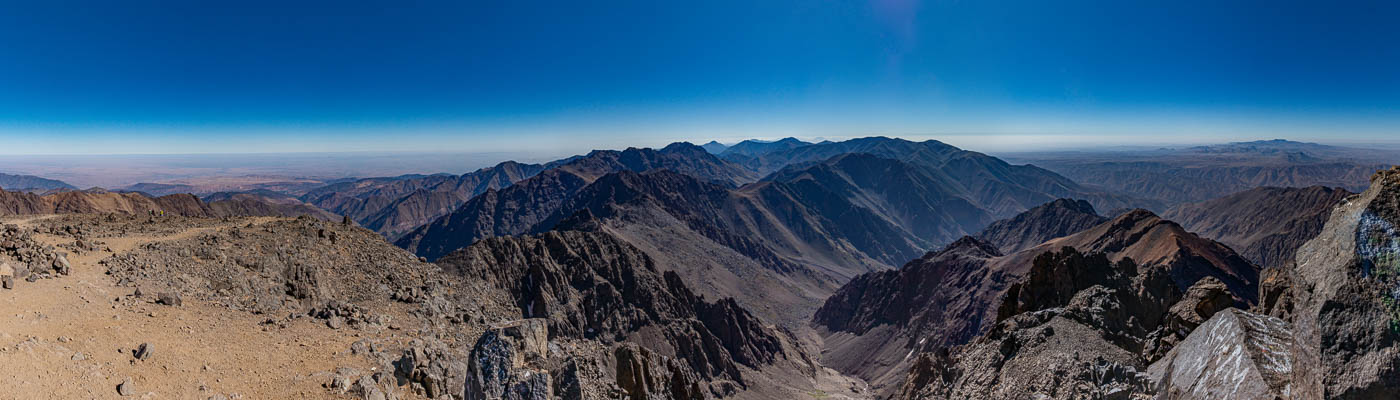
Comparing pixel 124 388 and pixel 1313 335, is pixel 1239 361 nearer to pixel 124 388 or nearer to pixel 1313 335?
pixel 1313 335

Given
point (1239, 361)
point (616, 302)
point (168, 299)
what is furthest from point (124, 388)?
point (616, 302)

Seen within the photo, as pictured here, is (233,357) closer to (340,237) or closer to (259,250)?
(259,250)

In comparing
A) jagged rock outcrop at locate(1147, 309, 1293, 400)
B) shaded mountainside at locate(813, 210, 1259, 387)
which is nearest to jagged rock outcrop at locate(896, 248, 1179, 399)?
jagged rock outcrop at locate(1147, 309, 1293, 400)

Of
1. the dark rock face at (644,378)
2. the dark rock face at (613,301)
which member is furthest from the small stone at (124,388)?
the dark rock face at (613,301)

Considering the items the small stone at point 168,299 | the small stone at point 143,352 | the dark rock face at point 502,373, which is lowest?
the dark rock face at point 502,373

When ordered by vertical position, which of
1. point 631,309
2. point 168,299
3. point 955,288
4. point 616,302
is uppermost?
point 168,299

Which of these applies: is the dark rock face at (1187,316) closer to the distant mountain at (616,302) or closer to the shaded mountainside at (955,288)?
the distant mountain at (616,302)
